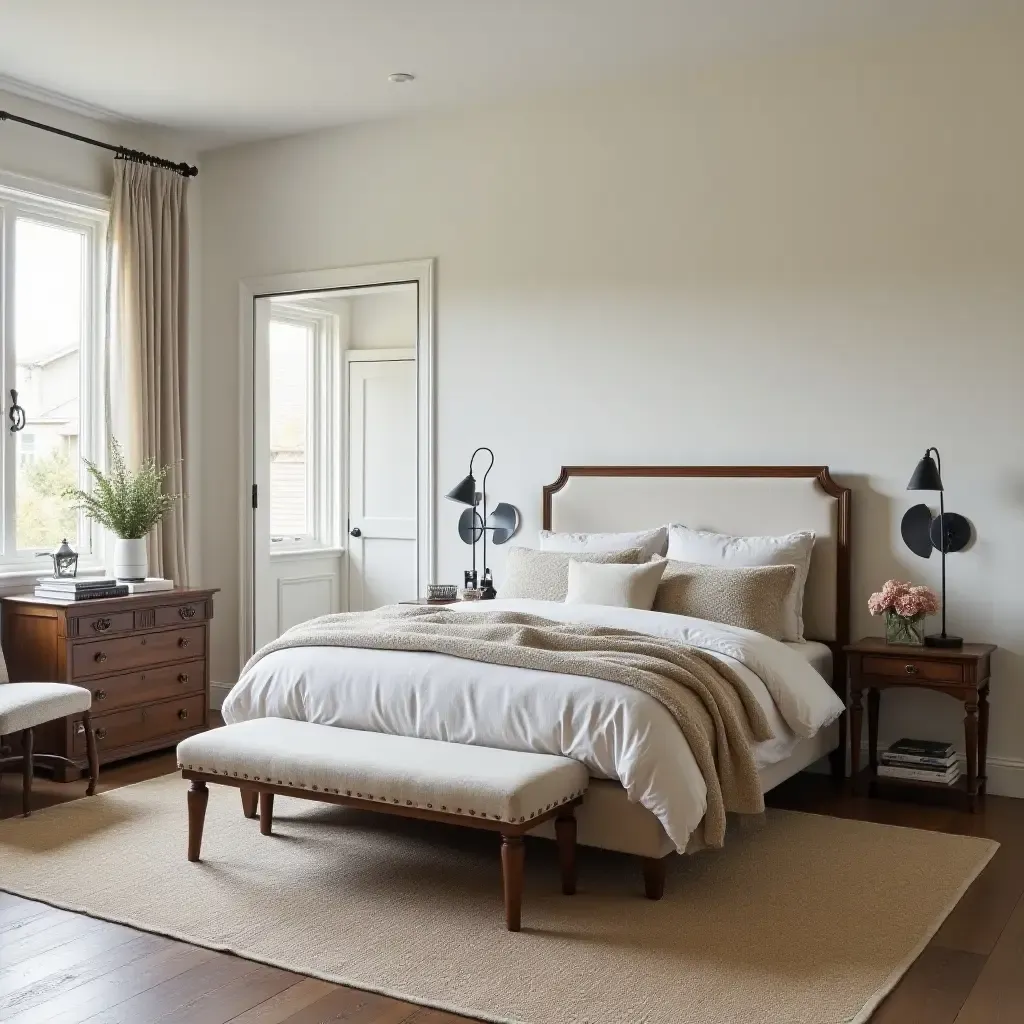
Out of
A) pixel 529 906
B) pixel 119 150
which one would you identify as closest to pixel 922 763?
pixel 529 906

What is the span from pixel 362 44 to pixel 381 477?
2994 millimetres

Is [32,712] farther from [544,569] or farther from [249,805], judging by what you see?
[544,569]

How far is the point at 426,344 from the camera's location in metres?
5.83

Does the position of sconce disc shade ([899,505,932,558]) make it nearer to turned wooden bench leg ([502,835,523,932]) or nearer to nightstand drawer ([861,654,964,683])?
nightstand drawer ([861,654,964,683])

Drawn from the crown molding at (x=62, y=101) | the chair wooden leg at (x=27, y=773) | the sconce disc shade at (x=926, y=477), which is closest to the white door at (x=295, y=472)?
the crown molding at (x=62, y=101)

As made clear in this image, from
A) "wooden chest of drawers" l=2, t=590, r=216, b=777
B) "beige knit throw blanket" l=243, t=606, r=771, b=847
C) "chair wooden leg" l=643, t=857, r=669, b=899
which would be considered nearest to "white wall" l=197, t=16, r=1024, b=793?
"wooden chest of drawers" l=2, t=590, r=216, b=777

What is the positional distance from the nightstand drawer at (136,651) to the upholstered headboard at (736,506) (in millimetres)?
1768

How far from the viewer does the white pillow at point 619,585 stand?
450 cm

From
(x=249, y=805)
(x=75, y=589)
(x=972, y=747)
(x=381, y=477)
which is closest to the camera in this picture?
(x=249, y=805)

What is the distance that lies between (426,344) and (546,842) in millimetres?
2818

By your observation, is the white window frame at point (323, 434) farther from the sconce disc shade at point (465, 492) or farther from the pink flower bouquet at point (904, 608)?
the pink flower bouquet at point (904, 608)

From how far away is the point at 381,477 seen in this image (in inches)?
285

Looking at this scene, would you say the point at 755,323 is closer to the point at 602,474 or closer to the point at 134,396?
the point at 602,474

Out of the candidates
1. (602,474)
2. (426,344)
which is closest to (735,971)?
(602,474)
